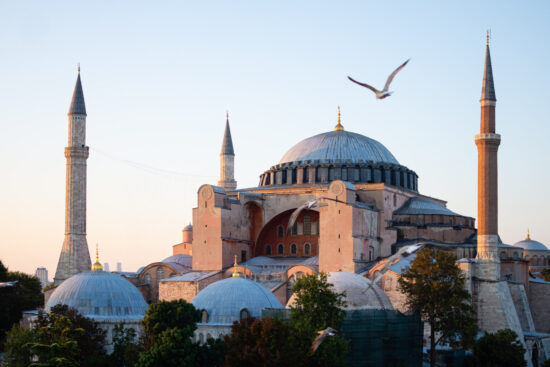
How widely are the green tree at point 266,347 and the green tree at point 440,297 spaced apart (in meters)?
6.62

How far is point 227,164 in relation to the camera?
4094 cm

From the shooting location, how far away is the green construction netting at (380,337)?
23797mm

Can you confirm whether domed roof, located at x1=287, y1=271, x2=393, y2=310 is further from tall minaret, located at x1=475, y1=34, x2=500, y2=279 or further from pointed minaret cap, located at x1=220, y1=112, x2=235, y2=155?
pointed minaret cap, located at x1=220, y1=112, x2=235, y2=155

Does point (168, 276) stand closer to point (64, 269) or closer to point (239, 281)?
point (64, 269)

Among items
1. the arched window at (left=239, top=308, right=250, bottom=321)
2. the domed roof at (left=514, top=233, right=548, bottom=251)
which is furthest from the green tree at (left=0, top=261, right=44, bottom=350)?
the domed roof at (left=514, top=233, right=548, bottom=251)

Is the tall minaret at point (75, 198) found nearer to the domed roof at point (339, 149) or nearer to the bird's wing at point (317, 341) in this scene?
the domed roof at point (339, 149)

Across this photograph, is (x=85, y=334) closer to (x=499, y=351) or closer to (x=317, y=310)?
(x=317, y=310)

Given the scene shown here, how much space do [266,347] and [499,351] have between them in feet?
29.7

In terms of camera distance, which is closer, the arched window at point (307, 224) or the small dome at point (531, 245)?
the arched window at point (307, 224)

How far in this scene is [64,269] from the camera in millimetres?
33219

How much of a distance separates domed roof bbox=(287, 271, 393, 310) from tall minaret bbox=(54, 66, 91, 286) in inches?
454

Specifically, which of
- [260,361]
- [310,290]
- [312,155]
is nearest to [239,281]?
[310,290]

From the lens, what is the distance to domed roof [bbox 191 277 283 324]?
24172 millimetres

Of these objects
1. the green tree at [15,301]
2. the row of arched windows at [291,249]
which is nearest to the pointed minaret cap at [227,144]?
the row of arched windows at [291,249]
